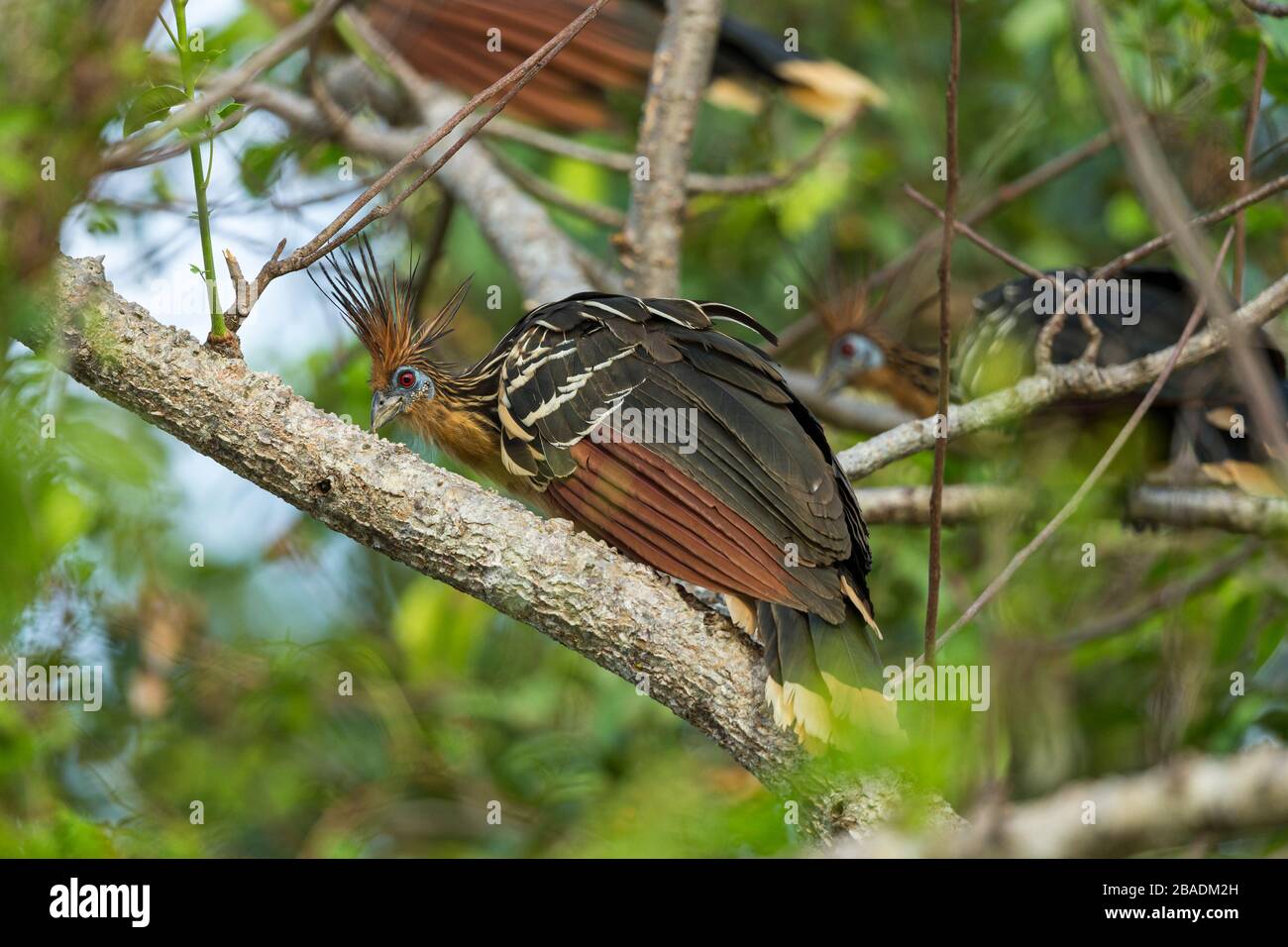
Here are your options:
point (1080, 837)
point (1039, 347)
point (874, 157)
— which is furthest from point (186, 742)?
point (874, 157)

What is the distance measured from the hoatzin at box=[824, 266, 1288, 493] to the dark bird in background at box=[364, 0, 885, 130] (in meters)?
1.25

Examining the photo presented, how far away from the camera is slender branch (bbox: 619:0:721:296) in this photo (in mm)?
4348

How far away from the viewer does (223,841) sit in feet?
12.7

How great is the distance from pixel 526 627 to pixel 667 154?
1.95 meters

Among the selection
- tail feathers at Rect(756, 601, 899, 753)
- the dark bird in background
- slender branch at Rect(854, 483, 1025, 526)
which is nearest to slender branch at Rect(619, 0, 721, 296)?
the dark bird in background

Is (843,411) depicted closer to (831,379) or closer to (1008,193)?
(831,379)

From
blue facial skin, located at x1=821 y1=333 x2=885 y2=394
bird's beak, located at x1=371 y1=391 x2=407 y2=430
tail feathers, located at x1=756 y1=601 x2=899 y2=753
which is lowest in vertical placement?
tail feathers, located at x1=756 y1=601 x2=899 y2=753

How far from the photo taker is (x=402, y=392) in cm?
366

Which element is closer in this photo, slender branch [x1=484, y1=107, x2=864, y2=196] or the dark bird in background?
slender branch [x1=484, y1=107, x2=864, y2=196]

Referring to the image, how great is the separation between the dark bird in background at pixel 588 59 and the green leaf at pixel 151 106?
2.95 m

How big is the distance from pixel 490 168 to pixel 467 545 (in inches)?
110

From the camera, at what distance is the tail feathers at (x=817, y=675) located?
2.58 metres

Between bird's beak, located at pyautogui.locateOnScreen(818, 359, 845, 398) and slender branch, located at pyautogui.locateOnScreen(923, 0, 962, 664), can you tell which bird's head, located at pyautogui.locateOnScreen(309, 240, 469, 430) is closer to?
slender branch, located at pyautogui.locateOnScreen(923, 0, 962, 664)

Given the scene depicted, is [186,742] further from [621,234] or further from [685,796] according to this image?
[685,796]
